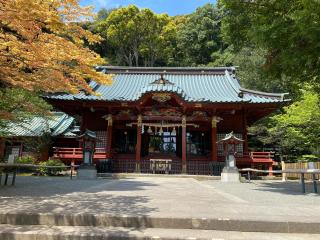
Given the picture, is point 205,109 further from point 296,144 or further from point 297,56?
point 297,56

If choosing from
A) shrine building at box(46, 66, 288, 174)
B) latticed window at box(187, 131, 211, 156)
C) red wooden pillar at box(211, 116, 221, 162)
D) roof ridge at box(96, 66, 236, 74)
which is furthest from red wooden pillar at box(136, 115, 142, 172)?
roof ridge at box(96, 66, 236, 74)

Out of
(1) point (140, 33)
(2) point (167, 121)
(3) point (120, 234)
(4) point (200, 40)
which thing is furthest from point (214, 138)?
(4) point (200, 40)

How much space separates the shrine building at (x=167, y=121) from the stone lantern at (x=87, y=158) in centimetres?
298

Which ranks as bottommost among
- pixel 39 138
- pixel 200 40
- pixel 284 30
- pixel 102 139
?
pixel 102 139

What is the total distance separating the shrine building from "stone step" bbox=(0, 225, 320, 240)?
13.6 meters

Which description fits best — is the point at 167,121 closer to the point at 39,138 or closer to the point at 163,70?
the point at 163,70

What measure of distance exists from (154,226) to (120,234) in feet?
2.16

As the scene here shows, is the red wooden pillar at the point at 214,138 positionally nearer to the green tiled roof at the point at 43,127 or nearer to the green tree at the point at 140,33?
the green tiled roof at the point at 43,127

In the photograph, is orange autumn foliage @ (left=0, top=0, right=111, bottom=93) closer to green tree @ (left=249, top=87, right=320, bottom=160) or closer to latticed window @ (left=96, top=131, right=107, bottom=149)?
latticed window @ (left=96, top=131, right=107, bottom=149)

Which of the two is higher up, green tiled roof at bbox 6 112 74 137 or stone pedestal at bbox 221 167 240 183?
green tiled roof at bbox 6 112 74 137

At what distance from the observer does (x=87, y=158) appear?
1571 centimetres

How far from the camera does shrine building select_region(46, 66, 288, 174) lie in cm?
1855

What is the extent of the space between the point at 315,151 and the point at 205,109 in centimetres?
1063

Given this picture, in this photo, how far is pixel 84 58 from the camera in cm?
661
